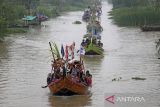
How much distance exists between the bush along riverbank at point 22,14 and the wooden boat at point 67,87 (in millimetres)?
26396

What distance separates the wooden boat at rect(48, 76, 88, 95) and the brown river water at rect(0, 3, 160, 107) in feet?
1.15

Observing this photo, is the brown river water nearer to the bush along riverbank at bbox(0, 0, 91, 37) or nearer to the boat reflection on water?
the boat reflection on water

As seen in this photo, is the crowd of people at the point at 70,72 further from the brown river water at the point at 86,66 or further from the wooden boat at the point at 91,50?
the wooden boat at the point at 91,50

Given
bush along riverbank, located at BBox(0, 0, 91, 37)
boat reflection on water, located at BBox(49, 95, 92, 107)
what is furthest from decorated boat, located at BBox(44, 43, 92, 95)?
bush along riverbank, located at BBox(0, 0, 91, 37)

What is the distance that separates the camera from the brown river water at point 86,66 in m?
27.2

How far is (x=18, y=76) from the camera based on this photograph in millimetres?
34281

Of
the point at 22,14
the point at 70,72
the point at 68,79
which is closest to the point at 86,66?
the point at 70,72

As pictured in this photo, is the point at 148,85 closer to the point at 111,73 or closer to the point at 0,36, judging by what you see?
the point at 111,73

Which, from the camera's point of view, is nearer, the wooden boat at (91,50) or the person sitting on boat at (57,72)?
the person sitting on boat at (57,72)

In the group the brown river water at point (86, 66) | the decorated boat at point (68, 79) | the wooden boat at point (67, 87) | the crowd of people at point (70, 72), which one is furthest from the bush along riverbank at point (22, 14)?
the wooden boat at point (67, 87)

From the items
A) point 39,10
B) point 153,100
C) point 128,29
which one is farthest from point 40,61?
point 39,10

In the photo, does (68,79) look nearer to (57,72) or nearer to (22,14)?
(57,72)

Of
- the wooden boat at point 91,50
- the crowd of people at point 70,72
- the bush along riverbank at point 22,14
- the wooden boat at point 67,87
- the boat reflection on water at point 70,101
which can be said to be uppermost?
the crowd of people at point 70,72

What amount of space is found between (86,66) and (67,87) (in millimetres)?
12353
